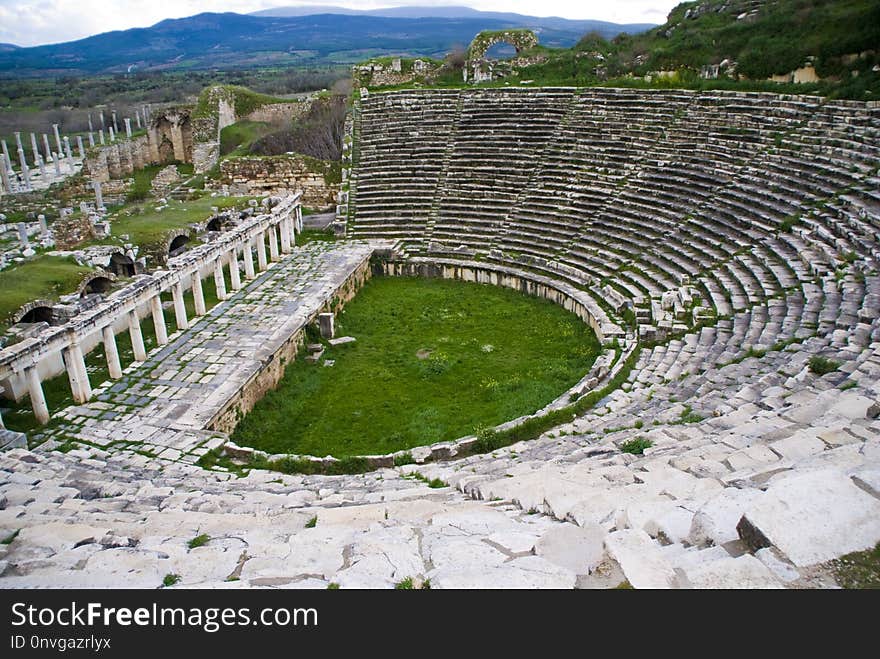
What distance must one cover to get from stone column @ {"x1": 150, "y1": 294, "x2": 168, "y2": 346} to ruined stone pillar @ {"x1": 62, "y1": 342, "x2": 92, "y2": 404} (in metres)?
2.33

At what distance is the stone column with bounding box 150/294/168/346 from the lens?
14203 millimetres

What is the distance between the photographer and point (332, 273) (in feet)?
64.2

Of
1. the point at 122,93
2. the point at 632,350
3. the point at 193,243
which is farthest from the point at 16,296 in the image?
the point at 122,93

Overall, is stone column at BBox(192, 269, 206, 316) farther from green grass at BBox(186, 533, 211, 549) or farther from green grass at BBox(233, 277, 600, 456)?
green grass at BBox(186, 533, 211, 549)

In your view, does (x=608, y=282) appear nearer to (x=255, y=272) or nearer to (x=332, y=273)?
(x=332, y=273)

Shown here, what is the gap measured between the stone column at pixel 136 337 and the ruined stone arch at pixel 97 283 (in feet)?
8.83

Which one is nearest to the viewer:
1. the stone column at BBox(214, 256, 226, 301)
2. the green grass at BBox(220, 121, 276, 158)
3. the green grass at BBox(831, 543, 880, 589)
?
the green grass at BBox(831, 543, 880, 589)

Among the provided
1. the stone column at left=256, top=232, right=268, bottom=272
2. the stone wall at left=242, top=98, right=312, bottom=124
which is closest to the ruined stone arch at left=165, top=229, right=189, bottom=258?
the stone column at left=256, top=232, right=268, bottom=272

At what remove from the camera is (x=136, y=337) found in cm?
1366

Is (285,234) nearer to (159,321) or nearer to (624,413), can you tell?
(159,321)

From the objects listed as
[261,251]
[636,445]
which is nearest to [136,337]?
[261,251]

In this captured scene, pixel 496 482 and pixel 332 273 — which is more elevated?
pixel 496 482

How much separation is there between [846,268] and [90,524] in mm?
13611

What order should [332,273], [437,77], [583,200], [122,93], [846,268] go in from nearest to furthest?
[846,268]
[332,273]
[583,200]
[437,77]
[122,93]
